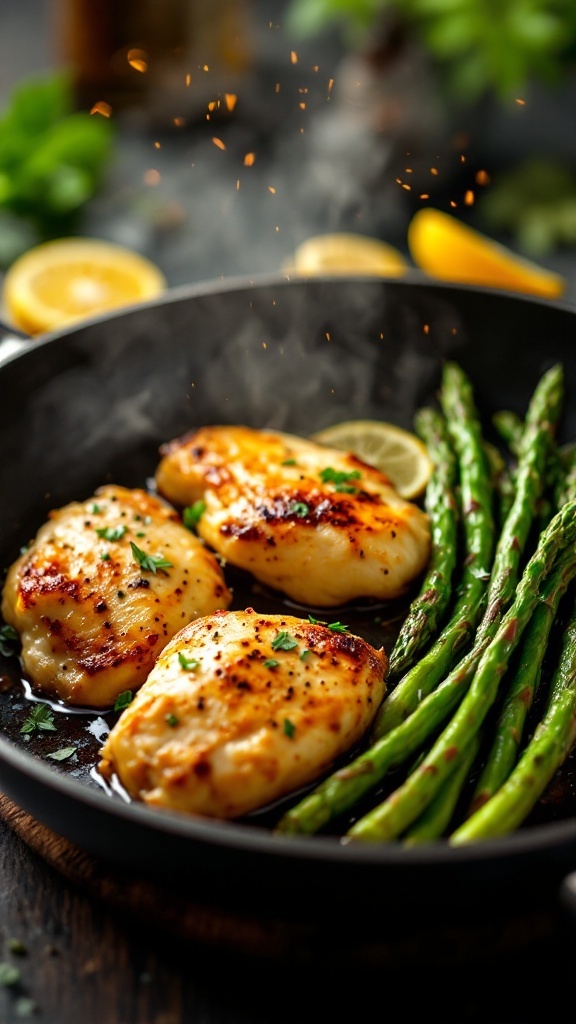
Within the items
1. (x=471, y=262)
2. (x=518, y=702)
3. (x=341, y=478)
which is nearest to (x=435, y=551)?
(x=341, y=478)

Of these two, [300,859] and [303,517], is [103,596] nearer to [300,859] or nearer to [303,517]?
[303,517]

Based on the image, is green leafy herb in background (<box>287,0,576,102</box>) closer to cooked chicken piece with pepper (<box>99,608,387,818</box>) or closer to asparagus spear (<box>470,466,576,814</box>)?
asparagus spear (<box>470,466,576,814</box>)

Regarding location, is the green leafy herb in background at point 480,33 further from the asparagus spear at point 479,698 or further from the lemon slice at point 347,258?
the asparagus spear at point 479,698

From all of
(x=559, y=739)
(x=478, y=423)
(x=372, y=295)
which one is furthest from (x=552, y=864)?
(x=372, y=295)

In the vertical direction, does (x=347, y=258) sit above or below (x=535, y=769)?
above

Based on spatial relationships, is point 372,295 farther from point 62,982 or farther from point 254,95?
point 254,95

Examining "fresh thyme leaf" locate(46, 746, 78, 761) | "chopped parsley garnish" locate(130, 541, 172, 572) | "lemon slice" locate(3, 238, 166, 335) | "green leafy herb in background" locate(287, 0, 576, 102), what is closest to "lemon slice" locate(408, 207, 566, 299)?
"green leafy herb in background" locate(287, 0, 576, 102)

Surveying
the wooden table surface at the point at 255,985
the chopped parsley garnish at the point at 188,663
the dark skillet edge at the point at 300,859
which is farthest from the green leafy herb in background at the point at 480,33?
the wooden table surface at the point at 255,985
